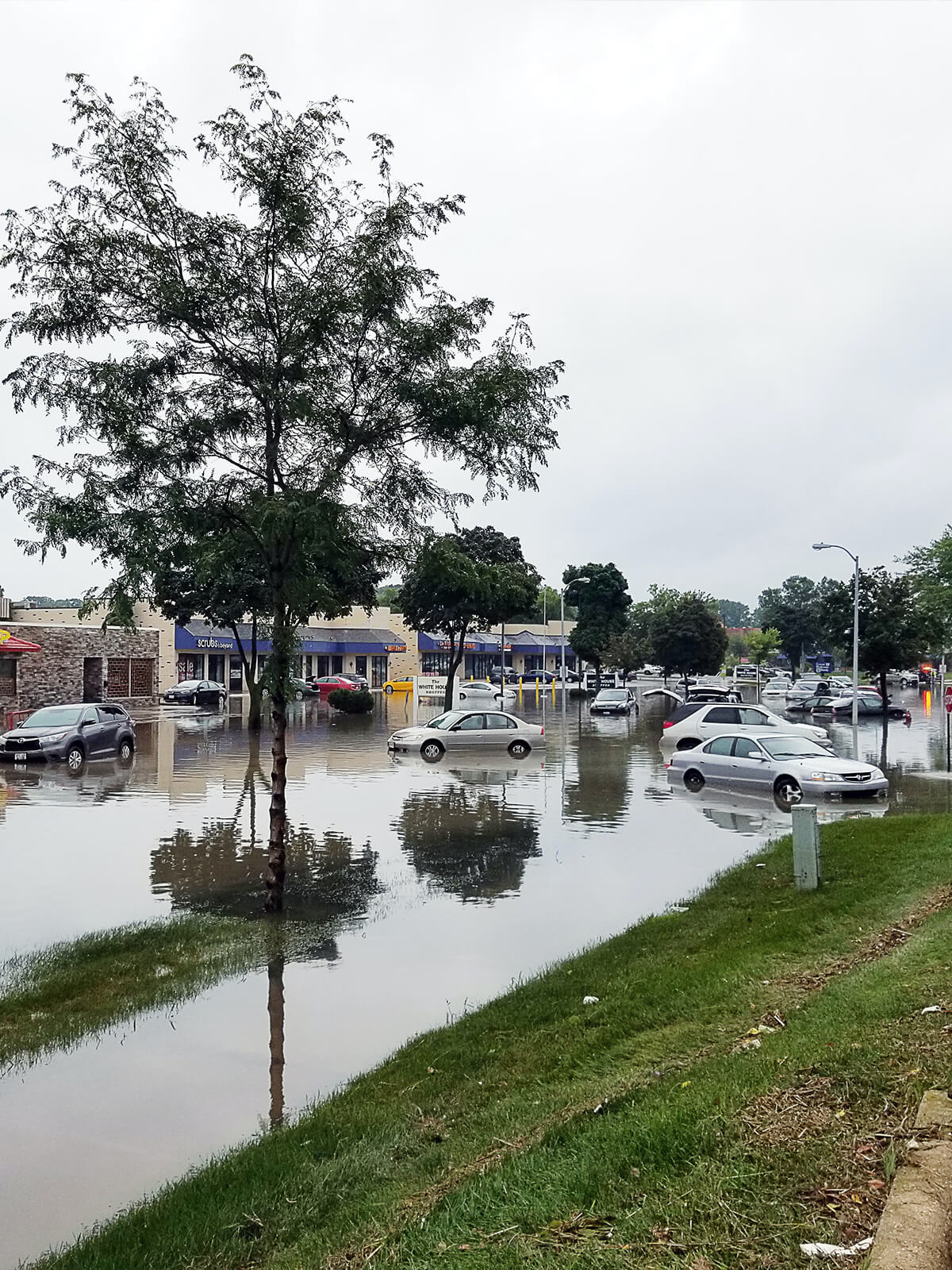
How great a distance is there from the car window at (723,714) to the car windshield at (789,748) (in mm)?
5910

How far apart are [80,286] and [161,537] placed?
10.0ft

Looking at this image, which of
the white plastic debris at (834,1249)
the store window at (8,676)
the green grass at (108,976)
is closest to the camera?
the white plastic debris at (834,1249)

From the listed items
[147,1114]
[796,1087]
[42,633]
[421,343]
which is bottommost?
[147,1114]

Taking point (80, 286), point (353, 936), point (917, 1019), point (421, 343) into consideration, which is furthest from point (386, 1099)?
point (80, 286)

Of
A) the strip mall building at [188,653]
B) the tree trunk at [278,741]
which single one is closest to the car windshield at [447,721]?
the strip mall building at [188,653]

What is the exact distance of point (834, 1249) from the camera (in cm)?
329

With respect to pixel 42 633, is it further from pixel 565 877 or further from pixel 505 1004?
pixel 505 1004

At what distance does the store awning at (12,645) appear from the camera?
39.3 m

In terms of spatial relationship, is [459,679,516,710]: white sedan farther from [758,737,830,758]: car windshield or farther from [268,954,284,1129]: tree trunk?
[268,954,284,1129]: tree trunk

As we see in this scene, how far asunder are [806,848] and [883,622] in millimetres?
32936

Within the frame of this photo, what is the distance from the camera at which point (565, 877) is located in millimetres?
12945

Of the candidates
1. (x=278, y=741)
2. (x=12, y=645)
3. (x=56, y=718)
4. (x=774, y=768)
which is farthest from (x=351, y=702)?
(x=278, y=741)

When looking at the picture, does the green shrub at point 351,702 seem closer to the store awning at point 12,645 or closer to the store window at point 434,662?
the store awning at point 12,645

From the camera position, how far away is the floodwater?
653 centimetres
